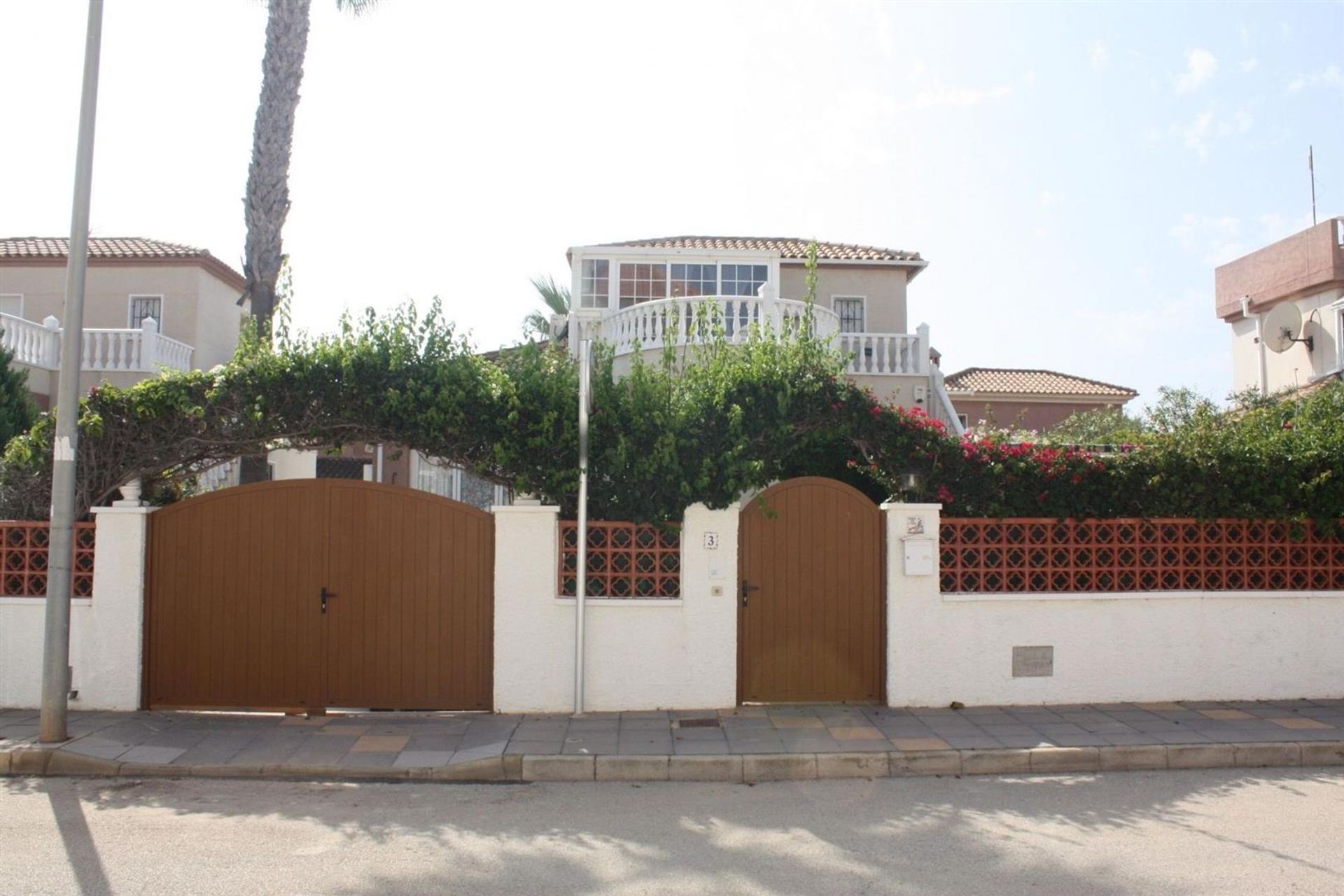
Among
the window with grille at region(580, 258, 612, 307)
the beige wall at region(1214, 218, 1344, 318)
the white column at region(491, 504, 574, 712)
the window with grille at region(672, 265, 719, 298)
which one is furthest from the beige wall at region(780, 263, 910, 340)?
the white column at region(491, 504, 574, 712)

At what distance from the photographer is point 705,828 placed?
20.2ft

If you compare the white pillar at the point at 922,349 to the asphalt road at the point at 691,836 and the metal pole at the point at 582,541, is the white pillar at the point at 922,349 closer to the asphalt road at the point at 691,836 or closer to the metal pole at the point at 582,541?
the metal pole at the point at 582,541

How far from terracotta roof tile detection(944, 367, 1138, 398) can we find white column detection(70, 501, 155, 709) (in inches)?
995

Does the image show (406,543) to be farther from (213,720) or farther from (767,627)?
(767,627)

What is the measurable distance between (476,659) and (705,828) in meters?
3.44

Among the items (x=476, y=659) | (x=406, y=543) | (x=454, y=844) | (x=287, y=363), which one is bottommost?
(x=454, y=844)

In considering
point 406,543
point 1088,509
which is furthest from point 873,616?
point 406,543

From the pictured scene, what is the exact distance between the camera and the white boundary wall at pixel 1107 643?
29.8 feet

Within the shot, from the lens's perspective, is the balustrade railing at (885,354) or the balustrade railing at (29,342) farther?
the balustrade railing at (885,354)

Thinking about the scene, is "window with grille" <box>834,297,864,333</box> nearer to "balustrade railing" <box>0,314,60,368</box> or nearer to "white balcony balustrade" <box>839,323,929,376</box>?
"white balcony balustrade" <box>839,323,929,376</box>

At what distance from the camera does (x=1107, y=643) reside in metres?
9.23

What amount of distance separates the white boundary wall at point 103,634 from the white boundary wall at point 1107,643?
21.6ft

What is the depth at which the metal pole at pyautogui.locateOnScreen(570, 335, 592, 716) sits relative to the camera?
8.48 m

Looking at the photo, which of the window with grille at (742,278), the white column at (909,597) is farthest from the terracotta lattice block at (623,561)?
the window with grille at (742,278)
